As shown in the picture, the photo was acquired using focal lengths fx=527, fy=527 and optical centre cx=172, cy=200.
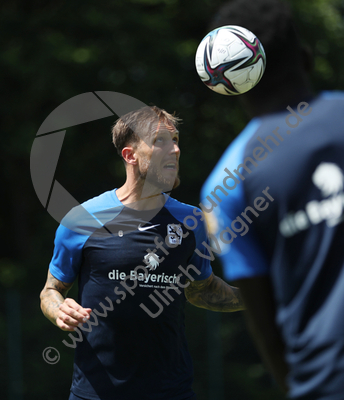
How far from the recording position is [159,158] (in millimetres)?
3613

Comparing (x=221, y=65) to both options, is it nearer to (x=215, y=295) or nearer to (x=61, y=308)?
(x=215, y=295)

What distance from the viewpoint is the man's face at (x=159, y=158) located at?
11.8 ft

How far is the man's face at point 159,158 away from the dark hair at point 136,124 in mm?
44

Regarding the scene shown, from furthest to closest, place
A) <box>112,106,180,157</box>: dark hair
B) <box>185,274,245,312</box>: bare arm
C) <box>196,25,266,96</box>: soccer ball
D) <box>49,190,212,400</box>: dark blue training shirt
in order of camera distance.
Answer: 1. <box>185,274,245,312</box>: bare arm
2. <box>112,106,180,157</box>: dark hair
3. <box>49,190,212,400</box>: dark blue training shirt
4. <box>196,25,266,96</box>: soccer ball

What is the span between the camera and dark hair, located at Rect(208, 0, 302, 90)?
63.6 inches

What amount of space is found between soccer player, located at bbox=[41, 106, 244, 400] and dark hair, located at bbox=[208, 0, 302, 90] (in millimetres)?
1980

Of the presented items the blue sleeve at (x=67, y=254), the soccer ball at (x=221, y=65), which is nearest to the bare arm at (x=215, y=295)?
the blue sleeve at (x=67, y=254)

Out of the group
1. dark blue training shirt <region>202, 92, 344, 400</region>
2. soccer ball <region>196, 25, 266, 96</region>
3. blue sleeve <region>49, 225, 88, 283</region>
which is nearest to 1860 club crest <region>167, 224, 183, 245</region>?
blue sleeve <region>49, 225, 88, 283</region>

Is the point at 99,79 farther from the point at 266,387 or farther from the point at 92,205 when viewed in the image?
the point at 92,205

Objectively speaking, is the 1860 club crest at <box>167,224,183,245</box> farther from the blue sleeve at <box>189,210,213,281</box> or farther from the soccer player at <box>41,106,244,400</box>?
the blue sleeve at <box>189,210,213,281</box>

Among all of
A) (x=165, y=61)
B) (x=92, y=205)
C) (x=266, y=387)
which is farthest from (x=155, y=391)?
(x=165, y=61)

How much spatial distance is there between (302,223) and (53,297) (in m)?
2.42

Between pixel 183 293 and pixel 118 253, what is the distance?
525 millimetres

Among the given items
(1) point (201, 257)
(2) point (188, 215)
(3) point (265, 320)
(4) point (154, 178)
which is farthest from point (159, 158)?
(3) point (265, 320)
